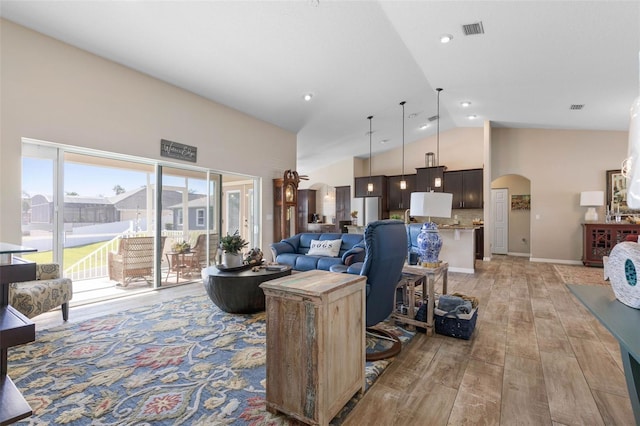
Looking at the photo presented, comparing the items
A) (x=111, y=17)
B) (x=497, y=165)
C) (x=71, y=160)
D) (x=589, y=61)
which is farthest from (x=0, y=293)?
(x=497, y=165)

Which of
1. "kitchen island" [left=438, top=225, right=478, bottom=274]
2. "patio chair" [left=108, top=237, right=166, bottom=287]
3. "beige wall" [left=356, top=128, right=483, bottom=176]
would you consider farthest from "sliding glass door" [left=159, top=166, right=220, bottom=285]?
"beige wall" [left=356, top=128, right=483, bottom=176]

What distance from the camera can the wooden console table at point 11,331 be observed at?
1.01 m

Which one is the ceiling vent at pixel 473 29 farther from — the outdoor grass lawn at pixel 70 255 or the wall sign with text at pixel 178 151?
the outdoor grass lawn at pixel 70 255

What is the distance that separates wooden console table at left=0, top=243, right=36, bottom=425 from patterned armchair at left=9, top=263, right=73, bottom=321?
6.56ft

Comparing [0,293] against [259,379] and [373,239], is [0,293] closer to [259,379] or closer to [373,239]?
[259,379]

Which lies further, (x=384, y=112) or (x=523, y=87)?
(x=384, y=112)

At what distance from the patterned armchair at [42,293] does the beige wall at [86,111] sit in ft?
1.77

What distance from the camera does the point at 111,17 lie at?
3.15 metres

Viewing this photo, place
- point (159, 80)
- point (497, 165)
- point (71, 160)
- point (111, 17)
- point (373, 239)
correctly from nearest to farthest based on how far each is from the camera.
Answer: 1. point (373, 239)
2. point (111, 17)
3. point (71, 160)
4. point (159, 80)
5. point (497, 165)

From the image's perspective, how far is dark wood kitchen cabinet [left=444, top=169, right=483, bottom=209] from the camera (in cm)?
777

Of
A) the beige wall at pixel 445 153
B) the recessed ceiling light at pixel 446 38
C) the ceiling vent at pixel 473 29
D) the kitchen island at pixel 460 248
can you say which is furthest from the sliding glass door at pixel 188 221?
the beige wall at pixel 445 153

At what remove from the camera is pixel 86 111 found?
12.2ft

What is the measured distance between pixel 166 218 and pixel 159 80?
214 cm

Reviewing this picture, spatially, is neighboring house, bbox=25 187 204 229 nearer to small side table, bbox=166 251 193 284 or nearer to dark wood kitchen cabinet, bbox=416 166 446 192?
small side table, bbox=166 251 193 284
